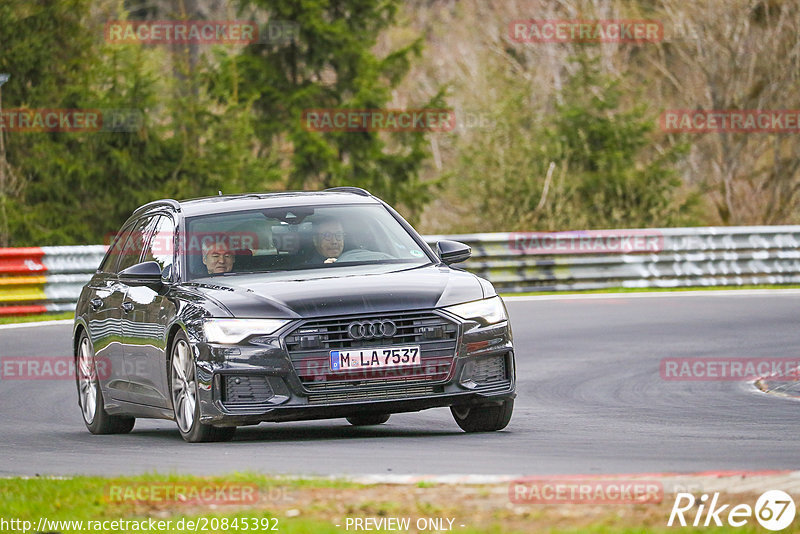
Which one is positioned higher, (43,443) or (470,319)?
(470,319)

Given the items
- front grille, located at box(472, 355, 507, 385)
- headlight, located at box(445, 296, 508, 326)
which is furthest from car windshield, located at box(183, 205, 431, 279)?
front grille, located at box(472, 355, 507, 385)

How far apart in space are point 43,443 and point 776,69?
2806cm

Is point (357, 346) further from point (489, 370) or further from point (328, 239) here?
point (328, 239)

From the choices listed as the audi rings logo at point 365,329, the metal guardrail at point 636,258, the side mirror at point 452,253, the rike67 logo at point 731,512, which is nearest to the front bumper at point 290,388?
the audi rings logo at point 365,329

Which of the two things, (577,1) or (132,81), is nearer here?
(132,81)

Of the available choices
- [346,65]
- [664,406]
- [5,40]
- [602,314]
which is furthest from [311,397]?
[346,65]

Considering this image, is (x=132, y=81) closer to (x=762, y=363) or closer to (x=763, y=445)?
(x=762, y=363)

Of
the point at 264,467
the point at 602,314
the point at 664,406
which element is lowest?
the point at 602,314

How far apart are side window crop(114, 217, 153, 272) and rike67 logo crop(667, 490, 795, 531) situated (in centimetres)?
609

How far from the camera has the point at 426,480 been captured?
7.31 metres

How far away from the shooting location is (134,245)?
11914 mm

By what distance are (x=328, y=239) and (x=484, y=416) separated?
1.63 meters

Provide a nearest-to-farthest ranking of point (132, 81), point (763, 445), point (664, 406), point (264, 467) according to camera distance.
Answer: point (264, 467), point (763, 445), point (664, 406), point (132, 81)

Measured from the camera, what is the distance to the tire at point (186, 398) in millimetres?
9852
